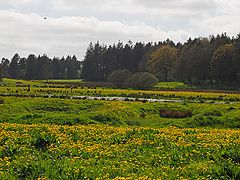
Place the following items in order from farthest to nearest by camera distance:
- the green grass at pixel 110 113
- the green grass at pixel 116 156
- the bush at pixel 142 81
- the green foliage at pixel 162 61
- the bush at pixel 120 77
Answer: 1. the green foliage at pixel 162 61
2. the bush at pixel 120 77
3. the bush at pixel 142 81
4. the green grass at pixel 110 113
5. the green grass at pixel 116 156

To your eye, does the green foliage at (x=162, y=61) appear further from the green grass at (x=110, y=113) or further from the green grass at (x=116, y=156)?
the green grass at (x=116, y=156)

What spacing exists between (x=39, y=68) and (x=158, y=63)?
68.6 meters

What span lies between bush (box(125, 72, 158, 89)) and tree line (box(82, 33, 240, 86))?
1501cm

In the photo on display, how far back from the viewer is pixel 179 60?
110625mm

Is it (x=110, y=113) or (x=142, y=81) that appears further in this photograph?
(x=142, y=81)

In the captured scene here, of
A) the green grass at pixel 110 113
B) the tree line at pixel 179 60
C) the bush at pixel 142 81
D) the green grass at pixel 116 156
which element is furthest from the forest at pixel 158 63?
the green grass at pixel 116 156

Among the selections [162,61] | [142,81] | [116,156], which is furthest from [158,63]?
[116,156]

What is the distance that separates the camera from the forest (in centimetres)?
9425

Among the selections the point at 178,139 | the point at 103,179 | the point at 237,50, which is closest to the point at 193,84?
Answer: the point at 237,50

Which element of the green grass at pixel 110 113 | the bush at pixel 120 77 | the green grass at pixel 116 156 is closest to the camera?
the green grass at pixel 116 156

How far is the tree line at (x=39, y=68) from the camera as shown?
6777 inches

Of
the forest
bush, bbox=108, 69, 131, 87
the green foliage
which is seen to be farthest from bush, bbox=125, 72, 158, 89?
the green foliage

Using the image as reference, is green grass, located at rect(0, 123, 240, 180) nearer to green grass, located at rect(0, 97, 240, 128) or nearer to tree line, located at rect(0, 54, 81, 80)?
green grass, located at rect(0, 97, 240, 128)

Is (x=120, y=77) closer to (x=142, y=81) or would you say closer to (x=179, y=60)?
(x=142, y=81)
